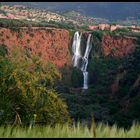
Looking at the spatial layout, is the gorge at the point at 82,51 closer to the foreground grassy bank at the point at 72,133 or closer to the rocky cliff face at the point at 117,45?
the rocky cliff face at the point at 117,45

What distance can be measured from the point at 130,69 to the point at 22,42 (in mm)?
22647

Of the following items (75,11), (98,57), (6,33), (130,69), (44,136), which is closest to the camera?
(44,136)

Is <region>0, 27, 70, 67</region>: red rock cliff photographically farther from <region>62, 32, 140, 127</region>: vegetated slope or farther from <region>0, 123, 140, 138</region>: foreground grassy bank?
<region>0, 123, 140, 138</region>: foreground grassy bank

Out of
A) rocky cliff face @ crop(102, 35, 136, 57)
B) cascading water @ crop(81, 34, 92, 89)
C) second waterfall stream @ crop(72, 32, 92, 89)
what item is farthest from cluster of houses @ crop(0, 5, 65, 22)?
rocky cliff face @ crop(102, 35, 136, 57)

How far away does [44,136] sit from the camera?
2.40m

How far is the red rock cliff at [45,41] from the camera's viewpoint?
62.9m

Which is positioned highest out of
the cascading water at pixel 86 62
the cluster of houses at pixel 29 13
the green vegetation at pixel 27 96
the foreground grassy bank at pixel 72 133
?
the foreground grassy bank at pixel 72 133

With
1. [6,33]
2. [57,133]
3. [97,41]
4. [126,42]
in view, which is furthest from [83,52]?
[57,133]

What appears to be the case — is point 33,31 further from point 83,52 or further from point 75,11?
point 75,11

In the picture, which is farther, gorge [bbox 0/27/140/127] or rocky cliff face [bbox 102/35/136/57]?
rocky cliff face [bbox 102/35/136/57]

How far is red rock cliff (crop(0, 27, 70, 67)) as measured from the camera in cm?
6288

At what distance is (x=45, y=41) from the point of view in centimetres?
6681

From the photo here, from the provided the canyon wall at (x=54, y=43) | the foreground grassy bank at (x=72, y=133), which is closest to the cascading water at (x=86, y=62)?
the canyon wall at (x=54, y=43)

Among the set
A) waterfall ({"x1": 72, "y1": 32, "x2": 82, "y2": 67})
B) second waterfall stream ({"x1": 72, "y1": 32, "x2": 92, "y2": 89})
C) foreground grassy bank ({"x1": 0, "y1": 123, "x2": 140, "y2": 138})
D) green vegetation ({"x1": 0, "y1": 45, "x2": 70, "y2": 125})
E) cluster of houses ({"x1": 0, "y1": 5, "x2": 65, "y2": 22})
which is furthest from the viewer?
cluster of houses ({"x1": 0, "y1": 5, "x2": 65, "y2": 22})
